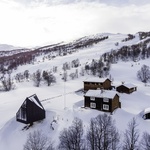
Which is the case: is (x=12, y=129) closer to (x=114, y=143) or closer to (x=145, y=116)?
(x=114, y=143)

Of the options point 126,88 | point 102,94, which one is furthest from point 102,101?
point 126,88

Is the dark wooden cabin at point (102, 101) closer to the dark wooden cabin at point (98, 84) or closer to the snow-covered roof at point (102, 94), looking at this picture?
the snow-covered roof at point (102, 94)

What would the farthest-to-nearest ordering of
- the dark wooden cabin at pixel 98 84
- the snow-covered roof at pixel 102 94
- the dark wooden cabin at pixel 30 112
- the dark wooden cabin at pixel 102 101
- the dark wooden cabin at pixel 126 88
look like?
the dark wooden cabin at pixel 98 84, the dark wooden cabin at pixel 126 88, the snow-covered roof at pixel 102 94, the dark wooden cabin at pixel 102 101, the dark wooden cabin at pixel 30 112

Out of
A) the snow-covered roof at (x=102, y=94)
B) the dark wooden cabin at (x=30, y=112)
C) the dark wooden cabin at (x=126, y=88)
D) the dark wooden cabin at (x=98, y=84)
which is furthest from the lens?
the dark wooden cabin at (x=98, y=84)

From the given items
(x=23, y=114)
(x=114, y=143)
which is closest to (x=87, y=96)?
(x=23, y=114)

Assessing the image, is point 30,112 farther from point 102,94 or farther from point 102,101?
point 102,94

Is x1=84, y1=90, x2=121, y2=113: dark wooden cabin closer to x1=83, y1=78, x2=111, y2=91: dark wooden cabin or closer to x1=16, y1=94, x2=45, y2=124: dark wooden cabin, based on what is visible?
x1=16, y1=94, x2=45, y2=124: dark wooden cabin

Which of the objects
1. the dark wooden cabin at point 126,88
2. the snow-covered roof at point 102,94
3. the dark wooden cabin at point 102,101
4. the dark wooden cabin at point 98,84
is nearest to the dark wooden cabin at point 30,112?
the dark wooden cabin at point 102,101

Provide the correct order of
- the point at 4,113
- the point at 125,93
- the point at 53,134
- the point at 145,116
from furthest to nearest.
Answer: the point at 125,93
the point at 4,113
the point at 145,116
the point at 53,134

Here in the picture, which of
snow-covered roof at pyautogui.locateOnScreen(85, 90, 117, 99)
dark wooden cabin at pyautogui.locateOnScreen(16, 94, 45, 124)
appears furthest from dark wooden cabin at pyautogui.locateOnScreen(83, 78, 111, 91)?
dark wooden cabin at pyautogui.locateOnScreen(16, 94, 45, 124)
